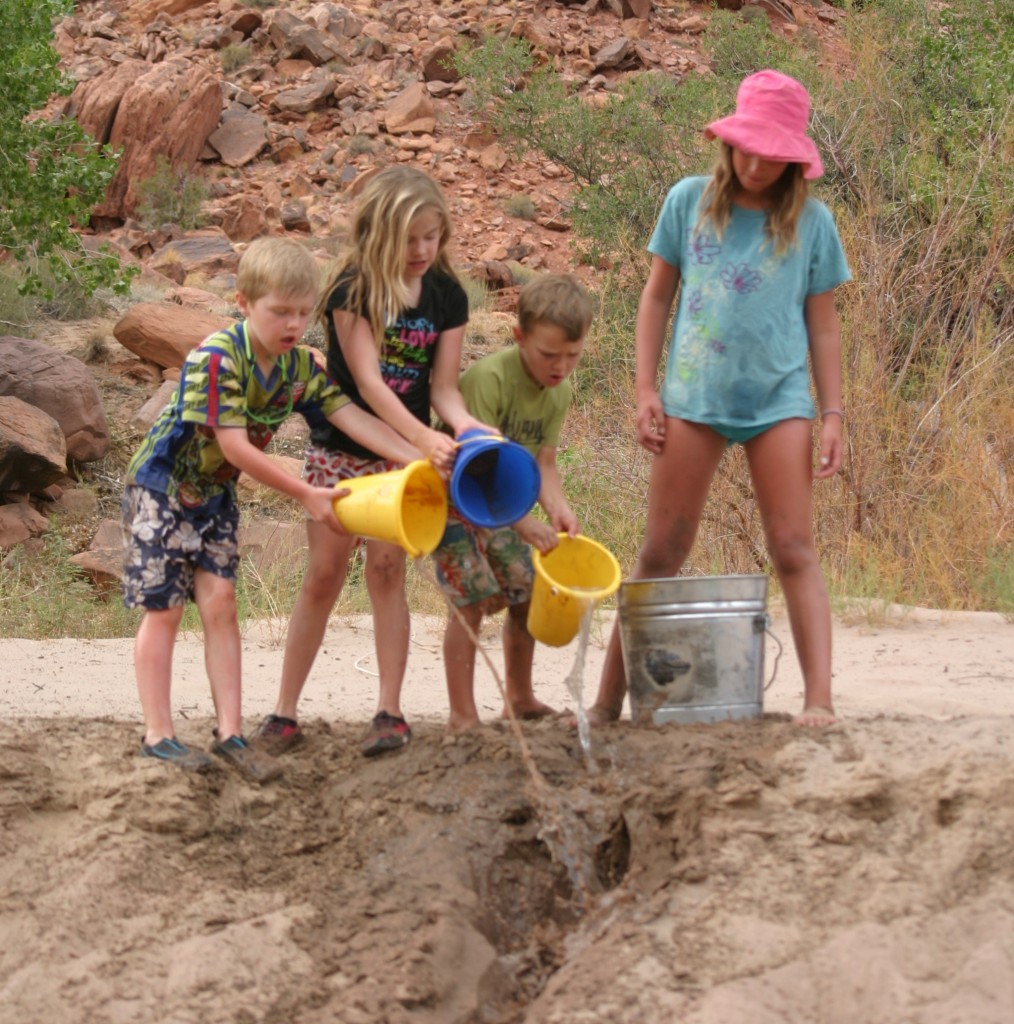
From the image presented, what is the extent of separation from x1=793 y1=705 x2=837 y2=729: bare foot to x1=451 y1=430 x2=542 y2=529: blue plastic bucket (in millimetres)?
874

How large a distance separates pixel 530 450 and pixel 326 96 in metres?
22.2

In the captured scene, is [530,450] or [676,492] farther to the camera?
[530,450]

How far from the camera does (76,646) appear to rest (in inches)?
244

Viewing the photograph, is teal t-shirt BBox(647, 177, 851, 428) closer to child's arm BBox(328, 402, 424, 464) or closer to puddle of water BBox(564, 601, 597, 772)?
puddle of water BBox(564, 601, 597, 772)

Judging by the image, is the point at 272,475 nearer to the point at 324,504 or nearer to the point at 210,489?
the point at 324,504

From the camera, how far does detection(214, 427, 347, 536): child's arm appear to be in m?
3.44

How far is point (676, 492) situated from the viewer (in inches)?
147

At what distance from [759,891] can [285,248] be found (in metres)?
1.95

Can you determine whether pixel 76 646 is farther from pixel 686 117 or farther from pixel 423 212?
pixel 686 117

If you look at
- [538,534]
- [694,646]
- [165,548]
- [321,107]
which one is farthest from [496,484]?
[321,107]

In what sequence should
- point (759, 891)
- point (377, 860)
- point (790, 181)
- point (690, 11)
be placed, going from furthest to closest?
1. point (690, 11)
2. point (790, 181)
3. point (377, 860)
4. point (759, 891)

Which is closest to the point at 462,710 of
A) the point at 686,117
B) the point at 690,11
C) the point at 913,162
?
the point at 913,162

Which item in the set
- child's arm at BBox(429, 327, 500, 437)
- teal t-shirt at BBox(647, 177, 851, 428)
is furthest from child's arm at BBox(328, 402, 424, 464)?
teal t-shirt at BBox(647, 177, 851, 428)

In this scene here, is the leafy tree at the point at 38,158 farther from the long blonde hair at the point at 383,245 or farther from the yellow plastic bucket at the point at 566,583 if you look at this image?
the yellow plastic bucket at the point at 566,583
